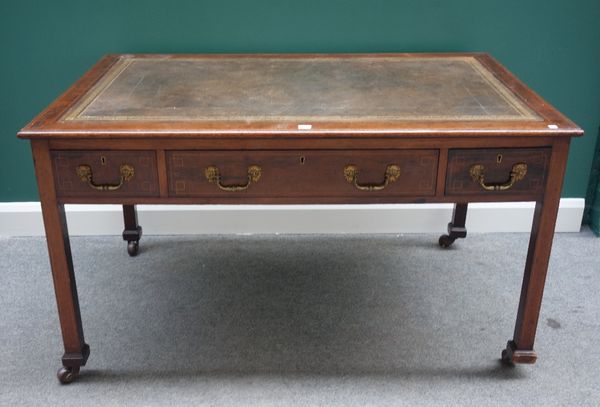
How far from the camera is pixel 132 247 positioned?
268 cm

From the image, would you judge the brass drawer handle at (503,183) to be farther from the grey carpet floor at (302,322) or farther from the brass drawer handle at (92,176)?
the brass drawer handle at (92,176)

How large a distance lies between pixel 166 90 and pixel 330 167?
599mm

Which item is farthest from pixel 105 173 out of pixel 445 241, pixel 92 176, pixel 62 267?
pixel 445 241

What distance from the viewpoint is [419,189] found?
5.97ft

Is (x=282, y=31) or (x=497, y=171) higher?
(x=282, y=31)

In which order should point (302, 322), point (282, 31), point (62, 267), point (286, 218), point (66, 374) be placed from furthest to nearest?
point (286, 218), point (282, 31), point (302, 322), point (66, 374), point (62, 267)

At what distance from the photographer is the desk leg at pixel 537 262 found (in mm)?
1784

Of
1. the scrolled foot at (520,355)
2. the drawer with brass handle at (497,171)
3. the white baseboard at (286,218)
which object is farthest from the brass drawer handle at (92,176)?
the scrolled foot at (520,355)

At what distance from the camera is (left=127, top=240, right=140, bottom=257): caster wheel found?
2.68 m

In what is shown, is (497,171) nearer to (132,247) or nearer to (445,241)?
(445,241)

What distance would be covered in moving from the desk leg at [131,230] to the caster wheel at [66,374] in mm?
717

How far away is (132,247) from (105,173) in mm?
943

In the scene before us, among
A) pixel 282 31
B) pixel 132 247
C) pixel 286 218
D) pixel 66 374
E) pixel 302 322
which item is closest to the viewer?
pixel 66 374

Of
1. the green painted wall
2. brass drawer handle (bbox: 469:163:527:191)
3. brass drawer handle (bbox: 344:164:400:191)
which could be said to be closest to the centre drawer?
brass drawer handle (bbox: 344:164:400:191)
